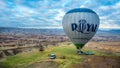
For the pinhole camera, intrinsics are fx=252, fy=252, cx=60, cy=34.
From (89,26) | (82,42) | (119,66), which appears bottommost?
(119,66)

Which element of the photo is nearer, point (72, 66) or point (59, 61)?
point (72, 66)

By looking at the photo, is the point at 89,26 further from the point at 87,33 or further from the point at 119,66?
the point at 119,66

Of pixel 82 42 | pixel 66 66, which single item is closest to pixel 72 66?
pixel 66 66

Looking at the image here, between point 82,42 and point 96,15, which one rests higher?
point 96,15

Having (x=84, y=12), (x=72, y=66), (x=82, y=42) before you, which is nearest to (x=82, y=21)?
(x=84, y=12)
